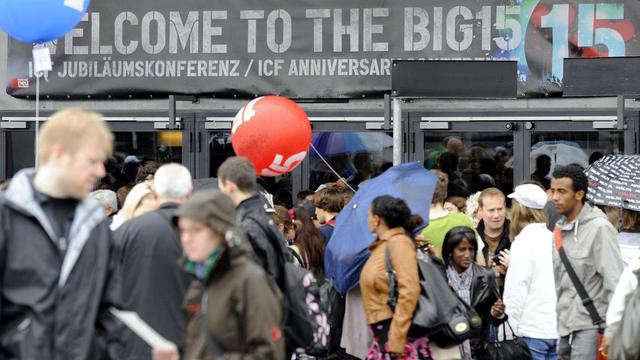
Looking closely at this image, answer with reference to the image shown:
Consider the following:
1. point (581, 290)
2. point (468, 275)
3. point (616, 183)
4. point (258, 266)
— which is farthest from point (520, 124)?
point (258, 266)

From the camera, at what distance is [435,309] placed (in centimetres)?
714

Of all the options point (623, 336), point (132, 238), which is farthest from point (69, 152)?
Answer: point (623, 336)

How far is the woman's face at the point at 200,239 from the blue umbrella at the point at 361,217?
3099 millimetres

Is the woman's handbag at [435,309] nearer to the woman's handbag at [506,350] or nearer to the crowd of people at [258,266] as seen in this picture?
the crowd of people at [258,266]

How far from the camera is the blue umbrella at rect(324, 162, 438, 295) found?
7.82 m

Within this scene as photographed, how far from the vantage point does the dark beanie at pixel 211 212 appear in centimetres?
473

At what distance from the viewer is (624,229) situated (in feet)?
26.8

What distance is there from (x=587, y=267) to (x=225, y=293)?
3.60 m

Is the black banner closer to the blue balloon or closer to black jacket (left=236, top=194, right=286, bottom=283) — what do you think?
the blue balloon

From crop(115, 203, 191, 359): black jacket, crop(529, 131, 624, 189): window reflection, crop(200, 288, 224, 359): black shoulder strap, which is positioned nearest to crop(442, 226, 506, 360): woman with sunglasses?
crop(115, 203, 191, 359): black jacket

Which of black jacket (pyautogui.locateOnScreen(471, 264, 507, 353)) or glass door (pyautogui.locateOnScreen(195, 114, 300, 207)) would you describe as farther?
glass door (pyautogui.locateOnScreen(195, 114, 300, 207))

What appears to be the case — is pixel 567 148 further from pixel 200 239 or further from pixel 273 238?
pixel 200 239

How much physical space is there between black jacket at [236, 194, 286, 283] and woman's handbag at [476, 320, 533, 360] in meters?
2.38

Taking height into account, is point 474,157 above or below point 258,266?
above
